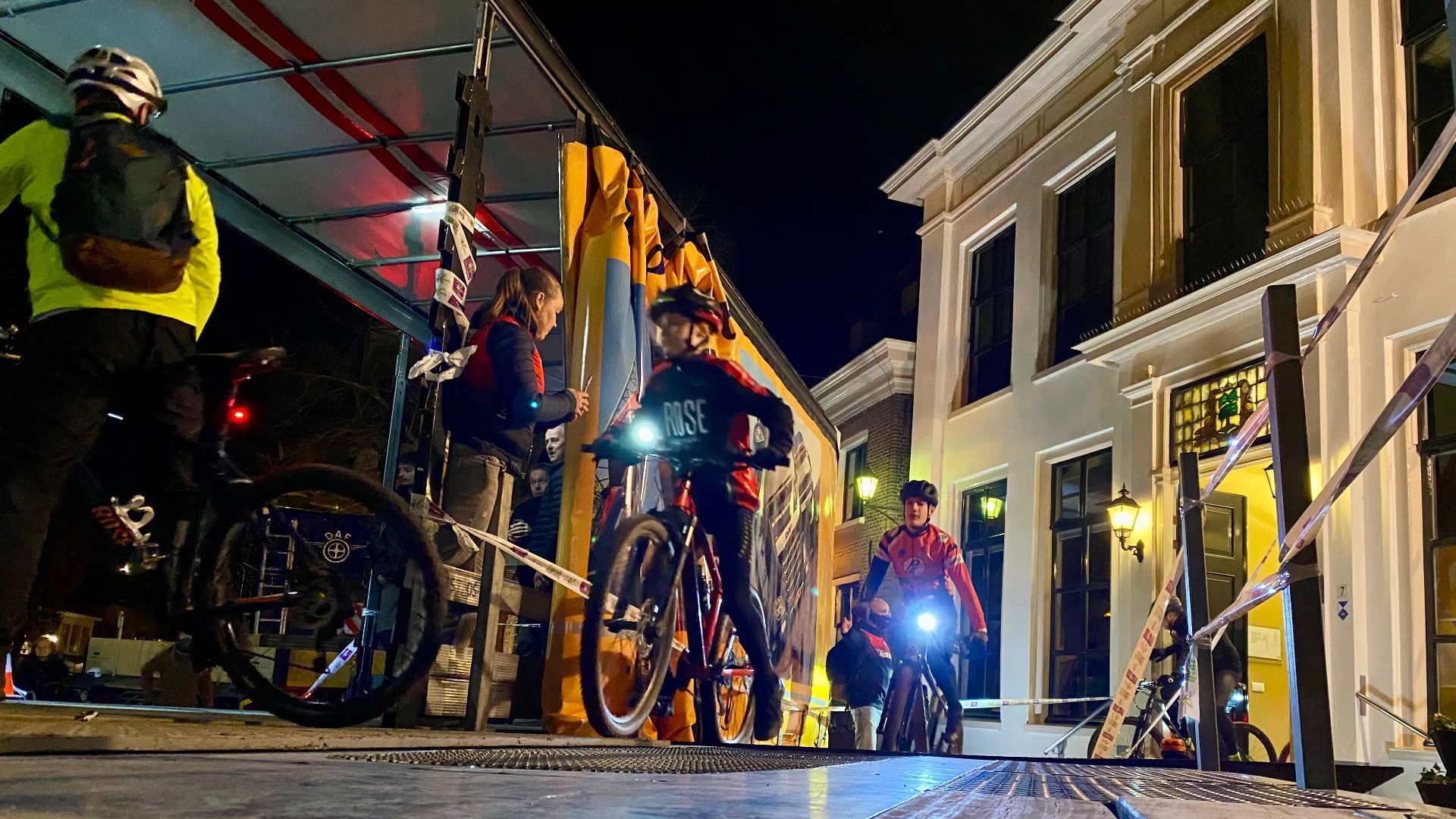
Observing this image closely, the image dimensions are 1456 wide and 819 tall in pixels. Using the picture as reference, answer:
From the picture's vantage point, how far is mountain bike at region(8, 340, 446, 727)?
3.09 meters

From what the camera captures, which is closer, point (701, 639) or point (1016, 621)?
point (701, 639)

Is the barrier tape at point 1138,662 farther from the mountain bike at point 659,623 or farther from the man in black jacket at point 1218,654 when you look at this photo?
the mountain bike at point 659,623

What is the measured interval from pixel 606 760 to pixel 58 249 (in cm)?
210

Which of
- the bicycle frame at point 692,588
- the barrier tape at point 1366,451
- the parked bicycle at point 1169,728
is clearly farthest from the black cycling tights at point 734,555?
the parked bicycle at point 1169,728

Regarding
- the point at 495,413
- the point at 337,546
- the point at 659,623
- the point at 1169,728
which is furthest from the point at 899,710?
the point at 337,546

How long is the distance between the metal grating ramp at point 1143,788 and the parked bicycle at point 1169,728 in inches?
212

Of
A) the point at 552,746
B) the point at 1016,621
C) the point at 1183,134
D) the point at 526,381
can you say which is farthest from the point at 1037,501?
the point at 552,746

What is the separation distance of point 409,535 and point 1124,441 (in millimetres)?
9997

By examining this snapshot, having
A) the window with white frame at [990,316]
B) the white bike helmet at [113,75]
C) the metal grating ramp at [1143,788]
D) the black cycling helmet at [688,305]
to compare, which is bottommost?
the metal grating ramp at [1143,788]

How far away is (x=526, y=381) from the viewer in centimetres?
479

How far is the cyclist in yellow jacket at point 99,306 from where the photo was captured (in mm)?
2939

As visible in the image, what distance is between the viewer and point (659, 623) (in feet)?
15.9

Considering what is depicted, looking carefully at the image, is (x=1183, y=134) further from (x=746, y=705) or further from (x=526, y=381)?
(x=526, y=381)

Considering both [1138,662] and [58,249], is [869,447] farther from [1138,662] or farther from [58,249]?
[58,249]
